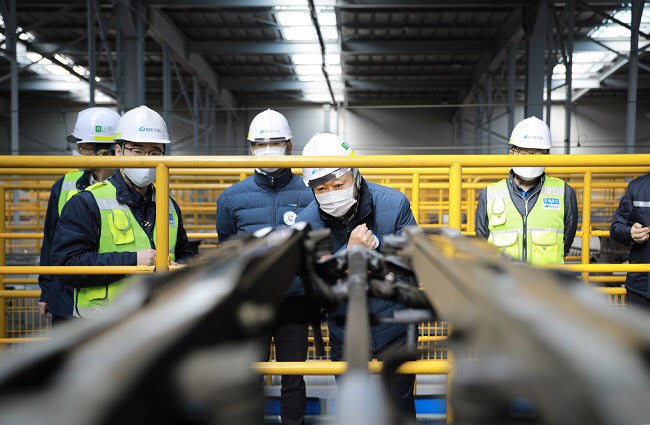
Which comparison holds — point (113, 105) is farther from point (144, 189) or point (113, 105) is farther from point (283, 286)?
point (283, 286)

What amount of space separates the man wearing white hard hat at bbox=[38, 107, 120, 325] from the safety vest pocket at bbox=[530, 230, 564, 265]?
2.97m

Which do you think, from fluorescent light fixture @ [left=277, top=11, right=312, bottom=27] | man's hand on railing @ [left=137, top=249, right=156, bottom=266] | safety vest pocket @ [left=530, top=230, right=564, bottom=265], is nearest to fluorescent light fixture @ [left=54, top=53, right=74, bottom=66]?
fluorescent light fixture @ [left=277, top=11, right=312, bottom=27]

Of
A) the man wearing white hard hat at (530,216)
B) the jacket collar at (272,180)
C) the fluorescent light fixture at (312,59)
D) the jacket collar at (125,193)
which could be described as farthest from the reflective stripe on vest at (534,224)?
the fluorescent light fixture at (312,59)

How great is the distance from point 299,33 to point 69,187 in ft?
39.8

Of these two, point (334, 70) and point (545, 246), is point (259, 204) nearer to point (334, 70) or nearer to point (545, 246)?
point (545, 246)

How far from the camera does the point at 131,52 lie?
432 inches

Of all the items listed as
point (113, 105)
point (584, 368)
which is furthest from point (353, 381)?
point (113, 105)

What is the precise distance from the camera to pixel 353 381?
731 millimetres

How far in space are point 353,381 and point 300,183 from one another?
2.84 metres

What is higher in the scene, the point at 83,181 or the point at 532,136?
the point at 532,136

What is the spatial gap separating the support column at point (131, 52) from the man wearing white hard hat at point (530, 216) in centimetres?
870

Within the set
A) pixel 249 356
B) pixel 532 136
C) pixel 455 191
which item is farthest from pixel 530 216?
pixel 249 356

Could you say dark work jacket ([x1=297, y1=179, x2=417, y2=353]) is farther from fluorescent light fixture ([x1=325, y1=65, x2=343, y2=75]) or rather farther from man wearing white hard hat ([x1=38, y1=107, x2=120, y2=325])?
fluorescent light fixture ([x1=325, y1=65, x2=343, y2=75])

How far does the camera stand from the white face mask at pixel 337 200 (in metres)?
2.51
